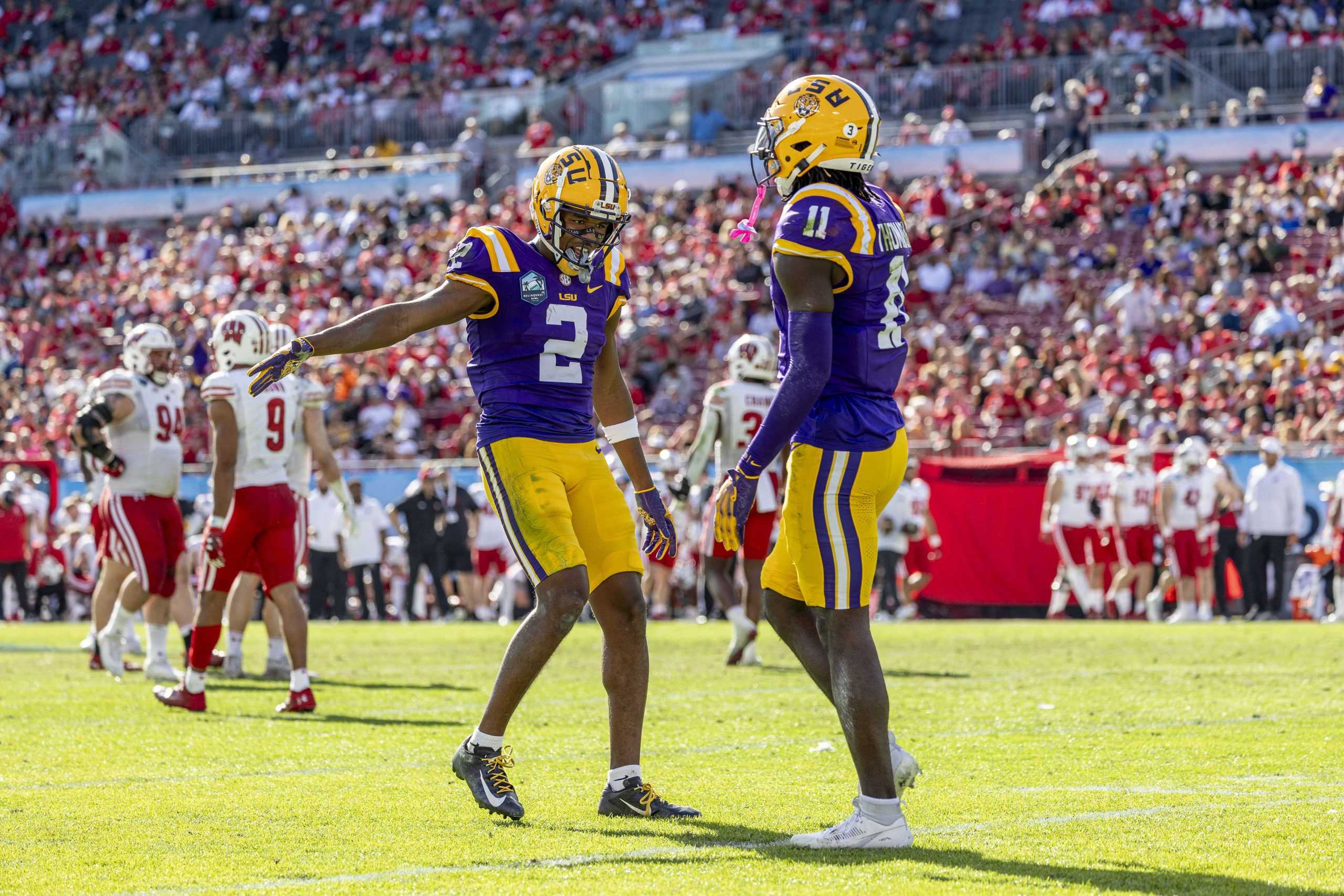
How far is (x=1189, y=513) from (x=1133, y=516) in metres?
0.70

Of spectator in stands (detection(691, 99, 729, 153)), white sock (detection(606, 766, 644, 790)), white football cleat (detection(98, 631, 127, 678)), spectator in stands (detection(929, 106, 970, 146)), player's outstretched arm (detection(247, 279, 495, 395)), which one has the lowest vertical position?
white football cleat (detection(98, 631, 127, 678))

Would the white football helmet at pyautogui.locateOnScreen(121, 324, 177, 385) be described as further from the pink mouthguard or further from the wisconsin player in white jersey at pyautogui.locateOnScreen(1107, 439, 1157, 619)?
the wisconsin player in white jersey at pyautogui.locateOnScreen(1107, 439, 1157, 619)

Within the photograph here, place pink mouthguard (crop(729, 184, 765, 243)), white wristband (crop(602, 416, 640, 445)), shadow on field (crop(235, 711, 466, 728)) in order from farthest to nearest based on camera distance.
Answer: shadow on field (crop(235, 711, 466, 728)) < white wristband (crop(602, 416, 640, 445)) < pink mouthguard (crop(729, 184, 765, 243))

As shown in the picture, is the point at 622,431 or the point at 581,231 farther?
the point at 622,431

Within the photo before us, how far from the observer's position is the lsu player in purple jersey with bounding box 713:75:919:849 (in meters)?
5.23

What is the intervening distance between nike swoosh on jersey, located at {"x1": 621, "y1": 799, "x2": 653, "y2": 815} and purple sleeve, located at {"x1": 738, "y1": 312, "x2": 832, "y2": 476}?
127cm

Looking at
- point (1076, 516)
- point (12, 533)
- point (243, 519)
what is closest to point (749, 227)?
point (243, 519)

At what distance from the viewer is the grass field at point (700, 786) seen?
16.0 feet

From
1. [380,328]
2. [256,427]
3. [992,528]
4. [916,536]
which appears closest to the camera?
[380,328]

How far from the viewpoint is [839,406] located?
542 centimetres

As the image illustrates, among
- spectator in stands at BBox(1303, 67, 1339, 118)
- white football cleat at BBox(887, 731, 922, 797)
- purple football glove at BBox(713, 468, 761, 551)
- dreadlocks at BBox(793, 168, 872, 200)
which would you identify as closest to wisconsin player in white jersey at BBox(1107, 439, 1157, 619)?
spectator in stands at BBox(1303, 67, 1339, 118)

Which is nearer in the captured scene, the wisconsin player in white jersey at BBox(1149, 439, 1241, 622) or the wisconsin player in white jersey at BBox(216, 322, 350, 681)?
the wisconsin player in white jersey at BBox(216, 322, 350, 681)

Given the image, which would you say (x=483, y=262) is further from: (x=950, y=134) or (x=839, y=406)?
(x=950, y=134)

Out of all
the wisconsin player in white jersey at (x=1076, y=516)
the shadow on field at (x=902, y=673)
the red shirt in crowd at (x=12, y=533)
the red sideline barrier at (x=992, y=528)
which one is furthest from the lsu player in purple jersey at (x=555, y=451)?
the red shirt in crowd at (x=12, y=533)
